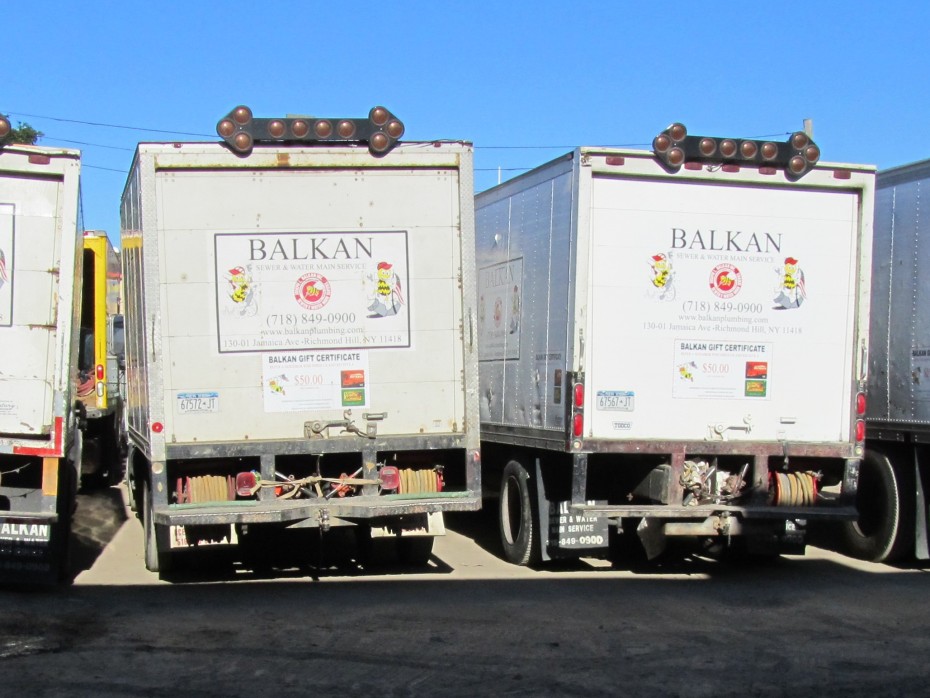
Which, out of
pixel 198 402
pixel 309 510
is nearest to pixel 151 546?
pixel 198 402

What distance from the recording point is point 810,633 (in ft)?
25.5

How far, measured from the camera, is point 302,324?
29.5 feet

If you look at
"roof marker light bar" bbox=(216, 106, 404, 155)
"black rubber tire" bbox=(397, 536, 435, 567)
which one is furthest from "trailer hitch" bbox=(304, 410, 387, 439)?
"roof marker light bar" bbox=(216, 106, 404, 155)

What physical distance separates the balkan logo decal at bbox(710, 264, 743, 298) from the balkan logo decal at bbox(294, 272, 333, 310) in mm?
3085

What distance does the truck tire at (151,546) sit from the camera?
383 inches

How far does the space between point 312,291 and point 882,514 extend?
582 cm

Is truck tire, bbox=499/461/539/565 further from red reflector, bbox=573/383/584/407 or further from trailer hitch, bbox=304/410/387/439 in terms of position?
trailer hitch, bbox=304/410/387/439

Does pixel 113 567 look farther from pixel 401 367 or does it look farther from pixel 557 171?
pixel 557 171

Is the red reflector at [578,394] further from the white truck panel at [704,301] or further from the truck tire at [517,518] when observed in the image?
the truck tire at [517,518]

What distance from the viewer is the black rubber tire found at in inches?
409

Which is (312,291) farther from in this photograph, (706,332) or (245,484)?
(706,332)

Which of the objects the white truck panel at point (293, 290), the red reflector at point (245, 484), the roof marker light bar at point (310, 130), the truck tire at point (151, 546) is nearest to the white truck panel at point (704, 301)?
the white truck panel at point (293, 290)

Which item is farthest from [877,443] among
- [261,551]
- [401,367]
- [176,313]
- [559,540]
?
[176,313]

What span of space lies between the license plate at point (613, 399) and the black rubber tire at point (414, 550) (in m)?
2.04
